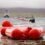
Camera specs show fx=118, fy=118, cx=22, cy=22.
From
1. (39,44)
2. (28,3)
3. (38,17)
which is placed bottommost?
(39,44)

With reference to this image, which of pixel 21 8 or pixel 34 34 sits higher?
pixel 21 8

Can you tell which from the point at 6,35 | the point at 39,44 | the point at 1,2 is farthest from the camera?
the point at 1,2

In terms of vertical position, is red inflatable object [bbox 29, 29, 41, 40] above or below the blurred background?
below

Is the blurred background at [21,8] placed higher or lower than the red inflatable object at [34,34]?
higher

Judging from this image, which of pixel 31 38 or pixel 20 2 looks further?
pixel 20 2

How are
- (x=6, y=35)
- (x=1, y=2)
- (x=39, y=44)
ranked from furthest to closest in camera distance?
1. (x=1, y=2)
2. (x=6, y=35)
3. (x=39, y=44)

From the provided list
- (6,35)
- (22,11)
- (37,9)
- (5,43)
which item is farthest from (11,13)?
(5,43)

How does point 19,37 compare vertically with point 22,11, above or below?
below

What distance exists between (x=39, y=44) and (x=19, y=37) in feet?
0.28

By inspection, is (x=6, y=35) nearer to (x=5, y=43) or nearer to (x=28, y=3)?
(x=5, y=43)

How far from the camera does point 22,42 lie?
44cm

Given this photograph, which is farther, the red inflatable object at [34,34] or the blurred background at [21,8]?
the blurred background at [21,8]

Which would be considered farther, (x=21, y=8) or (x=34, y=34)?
(x=21, y=8)

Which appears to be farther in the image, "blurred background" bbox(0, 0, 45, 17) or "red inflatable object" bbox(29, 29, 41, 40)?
"blurred background" bbox(0, 0, 45, 17)
